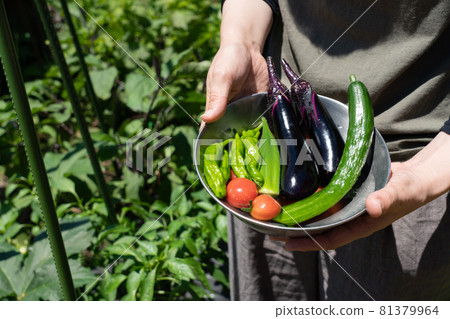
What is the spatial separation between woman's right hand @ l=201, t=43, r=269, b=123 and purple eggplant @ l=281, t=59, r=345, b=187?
0.14 meters

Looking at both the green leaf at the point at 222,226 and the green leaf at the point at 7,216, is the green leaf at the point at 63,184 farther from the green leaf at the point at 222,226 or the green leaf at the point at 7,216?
the green leaf at the point at 222,226

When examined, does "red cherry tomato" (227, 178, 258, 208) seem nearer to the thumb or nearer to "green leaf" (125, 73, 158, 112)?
the thumb

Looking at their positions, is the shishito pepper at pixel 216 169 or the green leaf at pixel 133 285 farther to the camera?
the green leaf at pixel 133 285

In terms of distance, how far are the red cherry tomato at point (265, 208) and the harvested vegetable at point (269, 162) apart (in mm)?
54

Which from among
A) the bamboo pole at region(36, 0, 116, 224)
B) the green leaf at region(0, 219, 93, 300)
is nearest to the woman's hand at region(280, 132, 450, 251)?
the green leaf at region(0, 219, 93, 300)

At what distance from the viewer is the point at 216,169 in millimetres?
1039

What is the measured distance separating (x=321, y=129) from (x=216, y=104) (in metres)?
0.28

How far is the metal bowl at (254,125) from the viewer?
869mm

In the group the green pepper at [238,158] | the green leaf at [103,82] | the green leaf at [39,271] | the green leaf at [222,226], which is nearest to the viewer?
the green pepper at [238,158]

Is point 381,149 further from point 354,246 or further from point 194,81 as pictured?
point 194,81

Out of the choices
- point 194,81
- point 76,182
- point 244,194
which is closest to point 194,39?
point 194,81

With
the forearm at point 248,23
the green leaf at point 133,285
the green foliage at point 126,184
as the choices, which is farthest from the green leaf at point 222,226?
the forearm at point 248,23

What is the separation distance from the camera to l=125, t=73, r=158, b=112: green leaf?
1.99 meters

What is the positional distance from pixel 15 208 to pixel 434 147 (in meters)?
1.55
